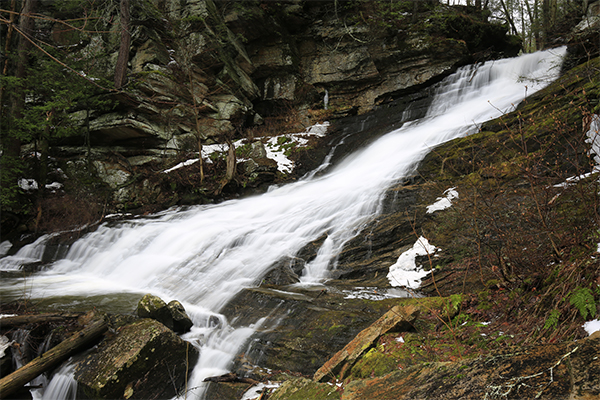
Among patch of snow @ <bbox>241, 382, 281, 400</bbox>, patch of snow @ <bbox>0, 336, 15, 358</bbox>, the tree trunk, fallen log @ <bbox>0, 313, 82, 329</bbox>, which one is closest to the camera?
patch of snow @ <bbox>241, 382, 281, 400</bbox>

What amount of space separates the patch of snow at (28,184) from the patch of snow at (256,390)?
42.4 feet

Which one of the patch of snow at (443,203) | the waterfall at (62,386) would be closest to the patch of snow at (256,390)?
the waterfall at (62,386)

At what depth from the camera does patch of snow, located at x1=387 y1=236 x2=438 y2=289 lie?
5.58 meters

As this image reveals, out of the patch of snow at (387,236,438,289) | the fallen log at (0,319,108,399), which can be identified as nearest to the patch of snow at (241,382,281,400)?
the fallen log at (0,319,108,399)

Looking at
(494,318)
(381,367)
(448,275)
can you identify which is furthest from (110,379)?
(448,275)

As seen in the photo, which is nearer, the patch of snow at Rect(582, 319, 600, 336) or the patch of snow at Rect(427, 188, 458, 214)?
the patch of snow at Rect(582, 319, 600, 336)

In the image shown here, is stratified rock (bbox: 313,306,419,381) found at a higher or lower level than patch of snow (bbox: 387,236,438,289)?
higher

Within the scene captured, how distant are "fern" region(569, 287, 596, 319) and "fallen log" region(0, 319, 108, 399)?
17.5ft

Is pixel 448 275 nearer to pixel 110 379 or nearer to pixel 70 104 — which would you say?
pixel 110 379

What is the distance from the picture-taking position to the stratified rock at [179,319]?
16.3 feet

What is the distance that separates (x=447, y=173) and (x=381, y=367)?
6.01 metres

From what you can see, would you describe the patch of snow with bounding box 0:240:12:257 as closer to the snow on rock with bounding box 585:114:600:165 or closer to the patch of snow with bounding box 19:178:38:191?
the patch of snow with bounding box 19:178:38:191

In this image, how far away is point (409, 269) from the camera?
5824 mm

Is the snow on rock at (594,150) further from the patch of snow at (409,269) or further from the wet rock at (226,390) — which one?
the wet rock at (226,390)
